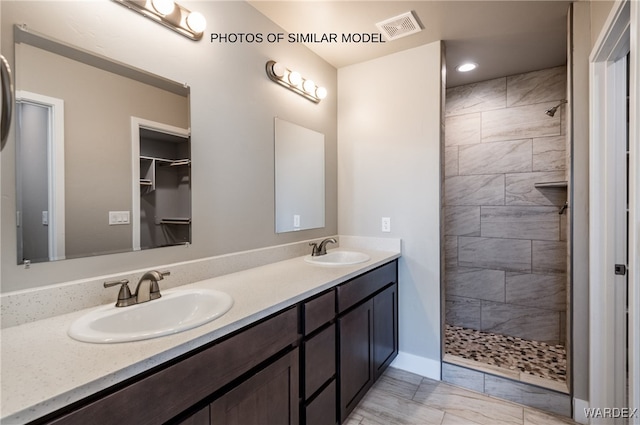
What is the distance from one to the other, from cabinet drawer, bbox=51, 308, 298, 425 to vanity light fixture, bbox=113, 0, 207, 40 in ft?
4.67

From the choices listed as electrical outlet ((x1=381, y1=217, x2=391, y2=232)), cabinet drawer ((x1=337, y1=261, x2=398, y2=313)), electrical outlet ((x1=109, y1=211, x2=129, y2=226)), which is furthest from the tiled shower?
electrical outlet ((x1=109, y1=211, x2=129, y2=226))

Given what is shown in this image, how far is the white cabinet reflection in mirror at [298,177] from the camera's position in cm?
205

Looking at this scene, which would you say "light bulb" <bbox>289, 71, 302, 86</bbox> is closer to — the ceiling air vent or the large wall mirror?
the ceiling air vent

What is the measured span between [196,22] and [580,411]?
3.07m

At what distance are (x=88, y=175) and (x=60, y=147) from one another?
0.12 meters

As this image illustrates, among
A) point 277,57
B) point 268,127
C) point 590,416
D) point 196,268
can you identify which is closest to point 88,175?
point 196,268

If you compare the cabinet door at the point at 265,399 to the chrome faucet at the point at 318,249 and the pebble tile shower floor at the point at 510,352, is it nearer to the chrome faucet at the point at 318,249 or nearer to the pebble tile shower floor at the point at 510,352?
the chrome faucet at the point at 318,249

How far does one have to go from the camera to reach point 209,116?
5.09 feet

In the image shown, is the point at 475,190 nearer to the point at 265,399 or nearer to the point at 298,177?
the point at 298,177

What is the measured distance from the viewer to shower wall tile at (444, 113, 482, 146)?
289 centimetres

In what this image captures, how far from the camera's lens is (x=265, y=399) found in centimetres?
110

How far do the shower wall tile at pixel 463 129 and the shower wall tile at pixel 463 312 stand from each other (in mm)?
1616

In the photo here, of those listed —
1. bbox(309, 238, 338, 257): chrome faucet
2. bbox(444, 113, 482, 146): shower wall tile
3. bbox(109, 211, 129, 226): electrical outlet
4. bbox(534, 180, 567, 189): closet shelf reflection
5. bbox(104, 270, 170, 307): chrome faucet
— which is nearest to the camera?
bbox(104, 270, 170, 307): chrome faucet

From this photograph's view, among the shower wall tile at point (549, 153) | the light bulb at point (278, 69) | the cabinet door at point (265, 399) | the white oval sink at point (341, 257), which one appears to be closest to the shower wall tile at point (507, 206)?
the shower wall tile at point (549, 153)
